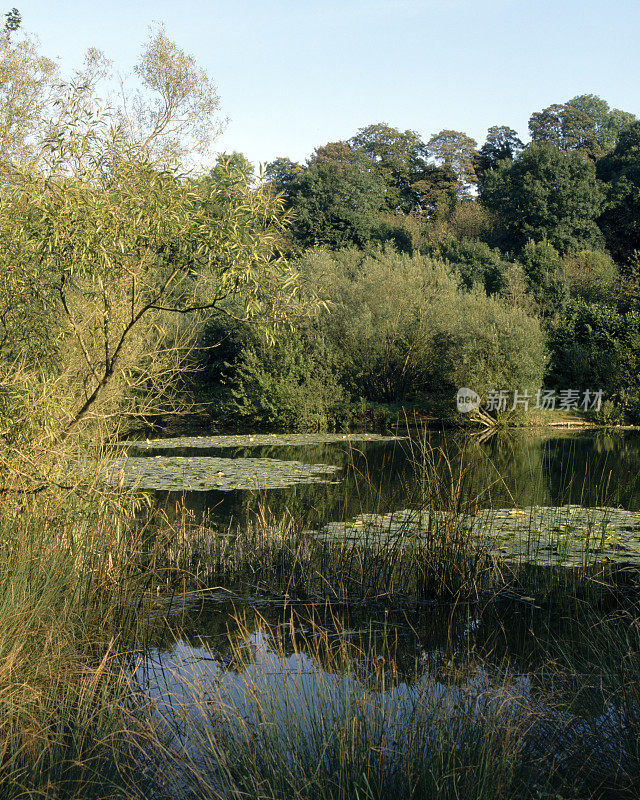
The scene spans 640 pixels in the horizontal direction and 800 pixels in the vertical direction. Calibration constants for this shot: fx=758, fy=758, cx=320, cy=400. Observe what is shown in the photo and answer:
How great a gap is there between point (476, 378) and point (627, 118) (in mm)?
41150

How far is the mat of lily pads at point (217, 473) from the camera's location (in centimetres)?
1216

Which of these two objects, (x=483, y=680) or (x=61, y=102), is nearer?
(x=483, y=680)

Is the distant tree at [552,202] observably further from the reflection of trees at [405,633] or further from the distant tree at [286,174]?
the reflection of trees at [405,633]

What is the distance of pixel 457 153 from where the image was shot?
5262 centimetres

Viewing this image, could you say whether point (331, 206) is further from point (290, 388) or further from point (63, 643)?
point (63, 643)

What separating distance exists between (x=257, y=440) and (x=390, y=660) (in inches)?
590

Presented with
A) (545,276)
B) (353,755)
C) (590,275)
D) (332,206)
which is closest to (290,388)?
(545,276)

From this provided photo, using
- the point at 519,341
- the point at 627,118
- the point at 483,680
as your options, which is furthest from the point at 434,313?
the point at 627,118

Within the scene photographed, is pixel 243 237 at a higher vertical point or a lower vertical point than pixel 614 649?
higher

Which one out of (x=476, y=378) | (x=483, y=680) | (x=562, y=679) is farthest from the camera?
(x=476, y=378)

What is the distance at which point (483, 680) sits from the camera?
434 cm

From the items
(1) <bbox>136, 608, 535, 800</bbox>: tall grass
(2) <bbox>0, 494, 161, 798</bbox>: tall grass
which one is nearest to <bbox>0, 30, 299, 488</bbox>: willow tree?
(2) <bbox>0, 494, 161, 798</bbox>: tall grass

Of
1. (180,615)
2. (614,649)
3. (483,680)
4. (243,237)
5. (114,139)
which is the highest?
(114,139)

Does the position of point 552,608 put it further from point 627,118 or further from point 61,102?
point 627,118
